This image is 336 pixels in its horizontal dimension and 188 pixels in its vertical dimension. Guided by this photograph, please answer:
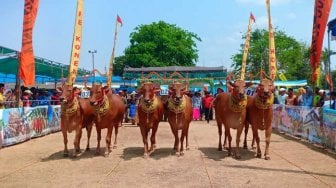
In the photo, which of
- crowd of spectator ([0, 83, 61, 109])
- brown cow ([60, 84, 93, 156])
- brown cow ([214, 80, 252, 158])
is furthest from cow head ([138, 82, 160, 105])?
crowd of spectator ([0, 83, 61, 109])

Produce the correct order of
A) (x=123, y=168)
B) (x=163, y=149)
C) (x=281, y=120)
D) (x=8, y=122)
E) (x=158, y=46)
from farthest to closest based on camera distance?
(x=158, y=46)
(x=281, y=120)
(x=8, y=122)
(x=163, y=149)
(x=123, y=168)

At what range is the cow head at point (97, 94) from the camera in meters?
11.7

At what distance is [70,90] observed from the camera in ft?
39.1

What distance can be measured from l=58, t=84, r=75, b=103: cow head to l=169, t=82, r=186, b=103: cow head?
268 centimetres

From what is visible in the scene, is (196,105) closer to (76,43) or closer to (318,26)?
(76,43)

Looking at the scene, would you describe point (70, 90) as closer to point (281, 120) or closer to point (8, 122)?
point (8, 122)

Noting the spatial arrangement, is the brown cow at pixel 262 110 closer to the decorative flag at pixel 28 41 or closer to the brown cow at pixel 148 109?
the brown cow at pixel 148 109

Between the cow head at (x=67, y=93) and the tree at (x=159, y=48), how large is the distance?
2044 inches

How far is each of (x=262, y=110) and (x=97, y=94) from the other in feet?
14.6

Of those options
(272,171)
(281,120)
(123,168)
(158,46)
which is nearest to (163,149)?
(123,168)

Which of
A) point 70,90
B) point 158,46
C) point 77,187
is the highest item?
point 158,46

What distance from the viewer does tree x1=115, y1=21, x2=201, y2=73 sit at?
65.4 metres

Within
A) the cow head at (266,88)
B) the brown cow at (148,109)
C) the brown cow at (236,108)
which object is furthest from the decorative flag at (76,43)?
the cow head at (266,88)

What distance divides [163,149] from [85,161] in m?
2.89
